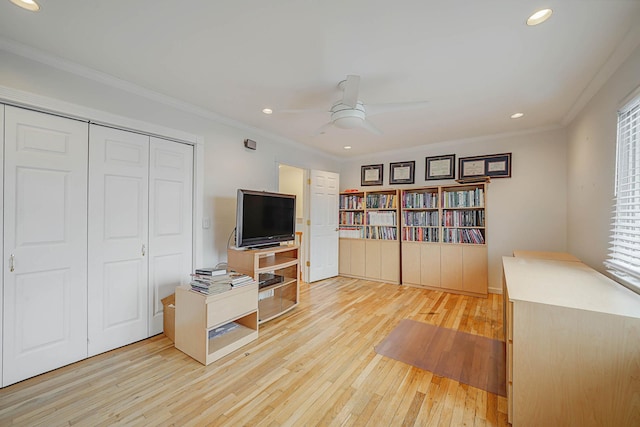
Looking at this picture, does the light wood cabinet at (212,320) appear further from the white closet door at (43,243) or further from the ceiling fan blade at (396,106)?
the ceiling fan blade at (396,106)

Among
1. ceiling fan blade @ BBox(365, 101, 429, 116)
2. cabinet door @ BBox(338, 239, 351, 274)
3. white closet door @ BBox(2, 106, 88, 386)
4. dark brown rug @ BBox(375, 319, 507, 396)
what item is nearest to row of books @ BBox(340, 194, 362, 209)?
cabinet door @ BBox(338, 239, 351, 274)

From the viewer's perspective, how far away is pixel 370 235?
4738 mm

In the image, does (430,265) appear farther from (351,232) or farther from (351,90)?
(351,90)

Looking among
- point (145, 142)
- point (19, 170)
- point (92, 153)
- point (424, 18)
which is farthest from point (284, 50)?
point (19, 170)

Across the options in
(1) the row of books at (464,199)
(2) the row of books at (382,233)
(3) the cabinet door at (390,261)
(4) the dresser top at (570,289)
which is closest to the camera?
→ (4) the dresser top at (570,289)

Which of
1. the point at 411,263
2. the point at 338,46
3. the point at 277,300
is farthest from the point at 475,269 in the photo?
the point at 338,46

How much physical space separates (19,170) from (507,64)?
3.76 metres

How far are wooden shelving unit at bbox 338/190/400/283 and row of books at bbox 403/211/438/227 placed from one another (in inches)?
7.9

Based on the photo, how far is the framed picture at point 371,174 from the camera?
16.3 feet

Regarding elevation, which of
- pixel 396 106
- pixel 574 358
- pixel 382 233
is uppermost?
pixel 396 106

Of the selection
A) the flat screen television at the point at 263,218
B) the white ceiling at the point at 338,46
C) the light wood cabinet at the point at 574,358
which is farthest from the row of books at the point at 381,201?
the light wood cabinet at the point at 574,358

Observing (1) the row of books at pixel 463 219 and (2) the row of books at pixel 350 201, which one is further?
(2) the row of books at pixel 350 201

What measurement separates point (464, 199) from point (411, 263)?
4.35ft

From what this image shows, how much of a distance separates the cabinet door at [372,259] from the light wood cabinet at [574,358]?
3.07 meters
